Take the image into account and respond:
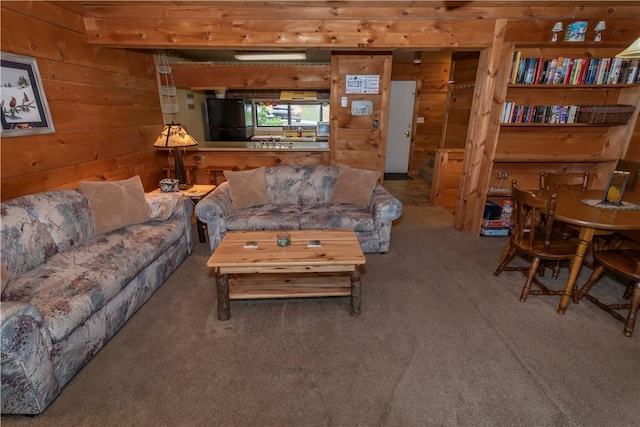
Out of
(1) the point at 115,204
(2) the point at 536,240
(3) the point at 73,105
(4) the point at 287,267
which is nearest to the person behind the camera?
(4) the point at 287,267

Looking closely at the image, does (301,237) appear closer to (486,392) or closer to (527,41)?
(486,392)

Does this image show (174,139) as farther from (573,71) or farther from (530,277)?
(573,71)

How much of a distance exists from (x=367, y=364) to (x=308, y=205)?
6.47 ft

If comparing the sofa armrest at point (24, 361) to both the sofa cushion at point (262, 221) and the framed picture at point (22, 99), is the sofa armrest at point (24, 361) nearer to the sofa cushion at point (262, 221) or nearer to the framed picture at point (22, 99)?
the framed picture at point (22, 99)

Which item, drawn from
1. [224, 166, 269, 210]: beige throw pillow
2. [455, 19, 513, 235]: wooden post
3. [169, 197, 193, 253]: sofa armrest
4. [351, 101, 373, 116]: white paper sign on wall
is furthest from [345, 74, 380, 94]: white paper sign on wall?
[169, 197, 193, 253]: sofa armrest

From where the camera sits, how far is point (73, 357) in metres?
1.65

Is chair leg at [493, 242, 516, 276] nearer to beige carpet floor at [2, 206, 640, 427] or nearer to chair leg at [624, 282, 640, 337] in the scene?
beige carpet floor at [2, 206, 640, 427]

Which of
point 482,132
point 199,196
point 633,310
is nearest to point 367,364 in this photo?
point 633,310

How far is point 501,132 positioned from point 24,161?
4436 millimetres

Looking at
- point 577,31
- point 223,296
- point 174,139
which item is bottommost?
point 223,296

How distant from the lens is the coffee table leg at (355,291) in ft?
7.03

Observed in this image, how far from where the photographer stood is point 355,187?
336 centimetres

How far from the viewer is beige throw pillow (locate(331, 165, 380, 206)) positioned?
10.9 feet

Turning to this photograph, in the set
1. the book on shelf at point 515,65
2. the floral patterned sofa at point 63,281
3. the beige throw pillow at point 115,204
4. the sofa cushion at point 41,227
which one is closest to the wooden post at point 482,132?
the book on shelf at point 515,65
